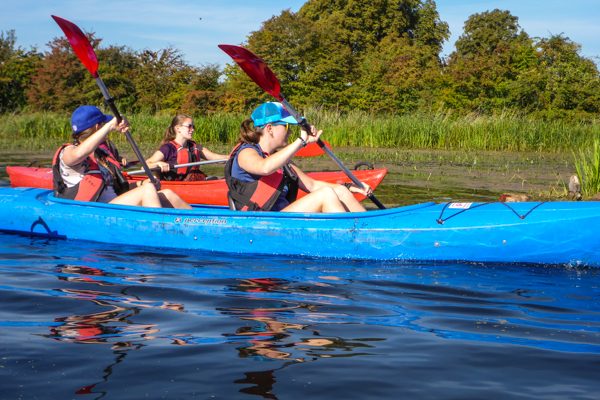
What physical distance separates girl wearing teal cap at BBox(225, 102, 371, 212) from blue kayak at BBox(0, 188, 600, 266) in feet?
0.38

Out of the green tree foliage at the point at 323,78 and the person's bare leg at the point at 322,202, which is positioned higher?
the green tree foliage at the point at 323,78

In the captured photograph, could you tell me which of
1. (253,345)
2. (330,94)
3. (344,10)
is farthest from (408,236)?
(344,10)

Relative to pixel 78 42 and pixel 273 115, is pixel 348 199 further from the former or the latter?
pixel 78 42

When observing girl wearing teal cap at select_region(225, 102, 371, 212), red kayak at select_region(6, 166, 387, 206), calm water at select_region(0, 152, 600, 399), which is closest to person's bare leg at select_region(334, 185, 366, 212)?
girl wearing teal cap at select_region(225, 102, 371, 212)

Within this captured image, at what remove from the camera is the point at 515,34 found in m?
36.4

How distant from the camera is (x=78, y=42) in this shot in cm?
671

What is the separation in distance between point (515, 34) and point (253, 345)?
35.4 meters

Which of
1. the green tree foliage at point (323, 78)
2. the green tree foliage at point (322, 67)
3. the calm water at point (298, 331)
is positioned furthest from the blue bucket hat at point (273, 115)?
the green tree foliage at point (322, 67)

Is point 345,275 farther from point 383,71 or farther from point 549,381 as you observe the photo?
point 383,71

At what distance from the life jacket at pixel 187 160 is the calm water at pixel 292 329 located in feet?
→ 10.0

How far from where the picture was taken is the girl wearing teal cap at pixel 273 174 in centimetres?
516

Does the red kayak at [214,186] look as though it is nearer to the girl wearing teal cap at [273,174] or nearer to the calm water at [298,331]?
the girl wearing teal cap at [273,174]

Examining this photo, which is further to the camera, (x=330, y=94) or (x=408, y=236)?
(x=330, y=94)

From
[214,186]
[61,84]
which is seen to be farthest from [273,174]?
[61,84]
